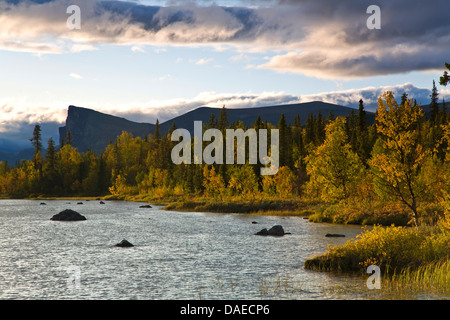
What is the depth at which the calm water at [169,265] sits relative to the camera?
74.2ft

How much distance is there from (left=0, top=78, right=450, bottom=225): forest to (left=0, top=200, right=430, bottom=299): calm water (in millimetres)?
7649

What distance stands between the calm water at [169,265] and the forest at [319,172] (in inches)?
301

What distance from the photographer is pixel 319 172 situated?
2522 inches

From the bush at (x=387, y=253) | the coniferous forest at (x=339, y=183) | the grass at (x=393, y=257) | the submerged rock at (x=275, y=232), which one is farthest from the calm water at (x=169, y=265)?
the coniferous forest at (x=339, y=183)

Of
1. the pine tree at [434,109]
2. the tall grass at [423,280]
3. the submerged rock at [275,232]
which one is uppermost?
the pine tree at [434,109]

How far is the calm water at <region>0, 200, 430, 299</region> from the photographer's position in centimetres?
2261

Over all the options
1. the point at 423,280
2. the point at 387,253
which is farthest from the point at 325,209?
the point at 423,280

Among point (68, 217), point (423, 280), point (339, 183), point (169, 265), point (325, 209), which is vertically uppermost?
point (339, 183)

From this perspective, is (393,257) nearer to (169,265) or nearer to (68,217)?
(169,265)

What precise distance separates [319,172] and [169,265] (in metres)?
38.0

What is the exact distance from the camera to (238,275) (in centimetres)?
2667

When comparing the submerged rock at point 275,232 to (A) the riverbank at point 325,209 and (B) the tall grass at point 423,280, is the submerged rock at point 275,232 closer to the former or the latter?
(A) the riverbank at point 325,209
